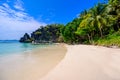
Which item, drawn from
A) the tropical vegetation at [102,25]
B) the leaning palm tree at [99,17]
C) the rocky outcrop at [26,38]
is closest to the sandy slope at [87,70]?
the tropical vegetation at [102,25]

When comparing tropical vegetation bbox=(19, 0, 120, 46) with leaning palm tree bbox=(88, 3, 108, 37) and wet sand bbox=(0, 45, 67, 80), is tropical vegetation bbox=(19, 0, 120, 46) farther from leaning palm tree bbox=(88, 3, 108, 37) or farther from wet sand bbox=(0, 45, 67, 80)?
wet sand bbox=(0, 45, 67, 80)

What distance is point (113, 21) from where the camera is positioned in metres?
28.5

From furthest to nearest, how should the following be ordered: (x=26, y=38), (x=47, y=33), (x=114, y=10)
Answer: (x=26, y=38) → (x=47, y=33) → (x=114, y=10)

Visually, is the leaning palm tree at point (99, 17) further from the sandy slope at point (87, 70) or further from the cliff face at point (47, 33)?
the cliff face at point (47, 33)

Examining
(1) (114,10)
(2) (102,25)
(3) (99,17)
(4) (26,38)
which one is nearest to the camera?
(3) (99,17)

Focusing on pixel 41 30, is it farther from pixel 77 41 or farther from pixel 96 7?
pixel 96 7

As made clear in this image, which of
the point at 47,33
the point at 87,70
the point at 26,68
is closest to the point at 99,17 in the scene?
the point at 26,68

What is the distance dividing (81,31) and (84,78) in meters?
32.5

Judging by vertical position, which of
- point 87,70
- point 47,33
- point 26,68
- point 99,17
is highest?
point 99,17

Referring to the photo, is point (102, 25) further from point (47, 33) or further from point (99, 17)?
point (47, 33)

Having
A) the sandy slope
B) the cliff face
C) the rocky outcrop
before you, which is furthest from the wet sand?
the rocky outcrop

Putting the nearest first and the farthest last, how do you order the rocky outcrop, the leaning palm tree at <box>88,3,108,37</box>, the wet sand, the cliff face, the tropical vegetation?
the wet sand < the tropical vegetation < the leaning palm tree at <box>88,3,108,37</box> < the cliff face < the rocky outcrop

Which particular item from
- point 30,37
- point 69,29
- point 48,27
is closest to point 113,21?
point 69,29

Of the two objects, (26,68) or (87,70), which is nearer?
(87,70)
